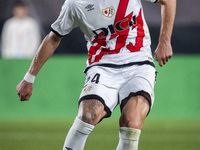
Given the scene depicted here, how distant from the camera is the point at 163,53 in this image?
4500 mm

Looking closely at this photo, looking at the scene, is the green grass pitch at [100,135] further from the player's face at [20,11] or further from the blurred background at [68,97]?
the player's face at [20,11]

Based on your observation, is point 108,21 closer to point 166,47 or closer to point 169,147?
point 166,47

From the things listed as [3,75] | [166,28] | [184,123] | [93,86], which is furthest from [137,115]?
[3,75]

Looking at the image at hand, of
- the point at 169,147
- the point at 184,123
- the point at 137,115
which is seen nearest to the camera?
the point at 137,115

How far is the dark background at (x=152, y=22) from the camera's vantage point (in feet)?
34.3

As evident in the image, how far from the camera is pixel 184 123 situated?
347 inches

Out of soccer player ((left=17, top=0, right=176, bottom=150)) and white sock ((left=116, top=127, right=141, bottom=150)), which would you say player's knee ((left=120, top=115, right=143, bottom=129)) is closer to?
white sock ((left=116, top=127, right=141, bottom=150))

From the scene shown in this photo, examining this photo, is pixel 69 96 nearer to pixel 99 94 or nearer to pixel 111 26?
pixel 111 26

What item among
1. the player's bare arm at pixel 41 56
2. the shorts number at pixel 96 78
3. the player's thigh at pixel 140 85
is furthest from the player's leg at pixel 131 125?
the player's bare arm at pixel 41 56

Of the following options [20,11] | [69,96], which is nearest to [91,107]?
[69,96]

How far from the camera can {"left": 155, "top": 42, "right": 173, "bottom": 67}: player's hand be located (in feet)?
14.7

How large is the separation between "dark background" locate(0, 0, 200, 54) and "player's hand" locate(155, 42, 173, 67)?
5.76 metres

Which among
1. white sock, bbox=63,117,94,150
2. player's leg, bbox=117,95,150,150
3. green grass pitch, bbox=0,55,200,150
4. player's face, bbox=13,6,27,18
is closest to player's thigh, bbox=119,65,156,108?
player's leg, bbox=117,95,150,150

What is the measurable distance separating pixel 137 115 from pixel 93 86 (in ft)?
1.59
